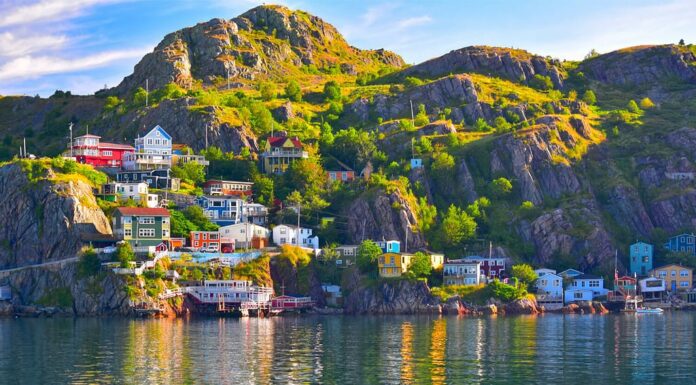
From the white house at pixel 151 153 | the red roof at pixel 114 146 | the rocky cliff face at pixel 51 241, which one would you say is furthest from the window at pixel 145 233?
the red roof at pixel 114 146

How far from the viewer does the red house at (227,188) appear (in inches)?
7431

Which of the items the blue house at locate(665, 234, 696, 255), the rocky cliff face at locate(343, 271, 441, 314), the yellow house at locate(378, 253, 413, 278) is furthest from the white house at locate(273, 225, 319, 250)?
the blue house at locate(665, 234, 696, 255)

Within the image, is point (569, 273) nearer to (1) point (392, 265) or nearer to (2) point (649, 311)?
(2) point (649, 311)

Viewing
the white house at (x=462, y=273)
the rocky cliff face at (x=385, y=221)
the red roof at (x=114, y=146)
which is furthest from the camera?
the red roof at (x=114, y=146)

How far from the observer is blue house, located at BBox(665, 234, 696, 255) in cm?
18900

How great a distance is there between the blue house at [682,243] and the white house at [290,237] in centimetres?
6218

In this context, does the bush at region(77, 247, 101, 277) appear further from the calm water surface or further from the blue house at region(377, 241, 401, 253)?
the blue house at region(377, 241, 401, 253)

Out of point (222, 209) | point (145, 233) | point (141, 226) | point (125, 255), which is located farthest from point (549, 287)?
point (125, 255)

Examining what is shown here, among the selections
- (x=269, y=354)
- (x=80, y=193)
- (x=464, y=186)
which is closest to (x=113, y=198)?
(x=80, y=193)

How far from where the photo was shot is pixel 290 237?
175250mm

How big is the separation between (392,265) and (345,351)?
61.9 meters

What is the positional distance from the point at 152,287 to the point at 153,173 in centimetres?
4104

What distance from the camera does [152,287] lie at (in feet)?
496

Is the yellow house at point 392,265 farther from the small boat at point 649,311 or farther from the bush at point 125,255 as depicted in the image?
the bush at point 125,255
